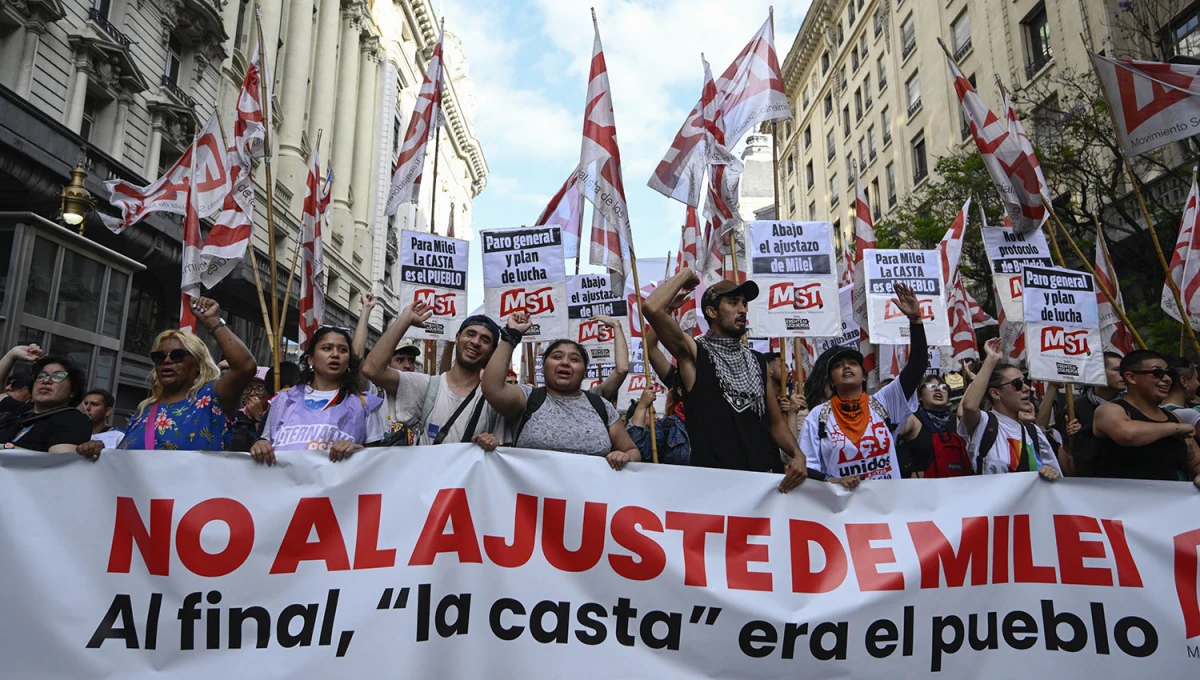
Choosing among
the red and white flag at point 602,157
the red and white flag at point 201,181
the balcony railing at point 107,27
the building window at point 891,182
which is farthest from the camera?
the building window at point 891,182

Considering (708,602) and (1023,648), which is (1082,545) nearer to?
(1023,648)

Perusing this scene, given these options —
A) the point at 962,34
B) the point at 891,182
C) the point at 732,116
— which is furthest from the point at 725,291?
the point at 891,182

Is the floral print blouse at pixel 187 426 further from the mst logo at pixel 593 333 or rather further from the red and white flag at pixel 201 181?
the mst logo at pixel 593 333

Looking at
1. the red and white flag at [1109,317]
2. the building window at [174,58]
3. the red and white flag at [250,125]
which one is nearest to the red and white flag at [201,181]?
the red and white flag at [250,125]

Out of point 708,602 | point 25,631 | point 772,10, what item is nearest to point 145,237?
point 772,10

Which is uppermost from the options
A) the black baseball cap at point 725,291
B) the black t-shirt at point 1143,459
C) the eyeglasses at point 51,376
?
the black baseball cap at point 725,291

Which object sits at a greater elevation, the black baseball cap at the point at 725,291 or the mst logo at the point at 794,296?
the mst logo at the point at 794,296

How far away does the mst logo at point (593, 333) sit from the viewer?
8781 millimetres

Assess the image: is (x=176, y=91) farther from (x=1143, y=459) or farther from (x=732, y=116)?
(x=1143, y=459)

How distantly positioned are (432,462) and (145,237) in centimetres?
1465

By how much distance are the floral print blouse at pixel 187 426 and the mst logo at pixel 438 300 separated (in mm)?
3431

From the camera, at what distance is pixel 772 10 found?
7.25m

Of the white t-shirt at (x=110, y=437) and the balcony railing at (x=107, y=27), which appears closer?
the white t-shirt at (x=110, y=437)

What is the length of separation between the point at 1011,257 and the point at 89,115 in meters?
17.2
